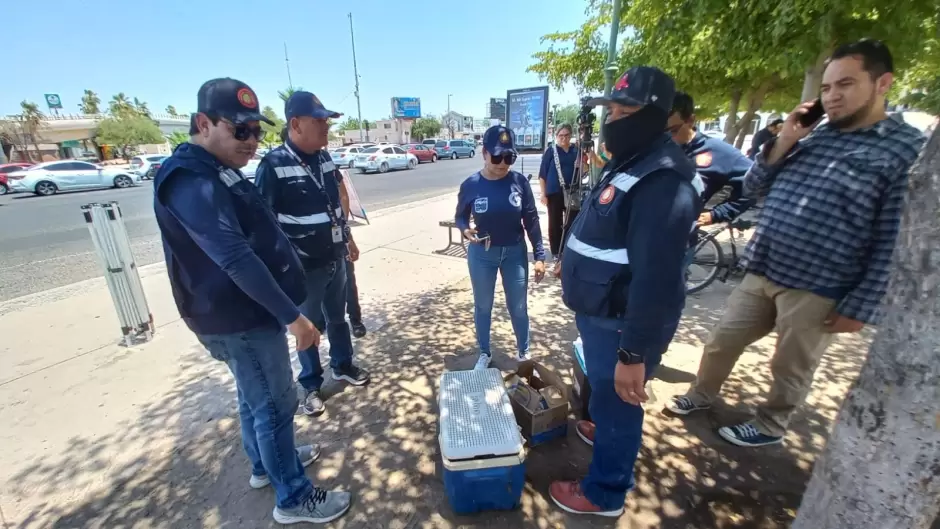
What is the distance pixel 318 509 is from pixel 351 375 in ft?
4.01

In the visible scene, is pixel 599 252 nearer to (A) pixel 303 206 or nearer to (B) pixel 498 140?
(B) pixel 498 140

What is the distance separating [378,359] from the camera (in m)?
3.57

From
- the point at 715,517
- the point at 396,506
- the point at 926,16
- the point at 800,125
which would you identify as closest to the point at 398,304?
the point at 396,506

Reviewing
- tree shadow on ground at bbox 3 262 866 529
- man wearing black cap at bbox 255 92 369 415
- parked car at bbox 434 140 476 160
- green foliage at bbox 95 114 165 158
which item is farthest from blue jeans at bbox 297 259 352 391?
green foliage at bbox 95 114 165 158

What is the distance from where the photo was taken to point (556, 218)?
6227 mm

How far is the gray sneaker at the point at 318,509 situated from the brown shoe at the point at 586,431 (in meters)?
1.38

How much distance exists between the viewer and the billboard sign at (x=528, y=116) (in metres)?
8.31

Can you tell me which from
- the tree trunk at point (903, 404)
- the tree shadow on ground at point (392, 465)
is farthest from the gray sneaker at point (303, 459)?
the tree trunk at point (903, 404)

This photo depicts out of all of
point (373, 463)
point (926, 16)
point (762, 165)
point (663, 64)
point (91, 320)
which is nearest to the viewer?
point (762, 165)

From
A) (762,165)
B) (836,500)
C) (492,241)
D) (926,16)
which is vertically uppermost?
(926,16)

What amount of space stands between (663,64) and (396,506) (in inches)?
273

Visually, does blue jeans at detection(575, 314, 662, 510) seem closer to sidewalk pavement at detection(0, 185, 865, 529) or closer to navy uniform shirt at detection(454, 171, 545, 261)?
sidewalk pavement at detection(0, 185, 865, 529)

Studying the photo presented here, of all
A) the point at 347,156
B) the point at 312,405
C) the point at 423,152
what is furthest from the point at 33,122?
the point at 312,405

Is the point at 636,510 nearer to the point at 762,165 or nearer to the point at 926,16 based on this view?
the point at 762,165
